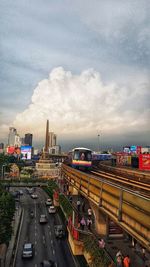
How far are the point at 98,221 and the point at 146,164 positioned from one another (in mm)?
15849

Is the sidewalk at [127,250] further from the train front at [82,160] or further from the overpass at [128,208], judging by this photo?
the train front at [82,160]

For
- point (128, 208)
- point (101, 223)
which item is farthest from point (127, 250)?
point (128, 208)

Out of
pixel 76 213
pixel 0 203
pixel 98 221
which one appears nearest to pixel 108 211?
pixel 98 221

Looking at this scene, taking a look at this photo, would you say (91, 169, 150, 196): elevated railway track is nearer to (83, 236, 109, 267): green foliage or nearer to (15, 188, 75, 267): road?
(83, 236, 109, 267): green foliage

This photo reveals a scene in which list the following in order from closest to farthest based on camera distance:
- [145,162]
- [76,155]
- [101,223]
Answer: [101,223] → [145,162] → [76,155]

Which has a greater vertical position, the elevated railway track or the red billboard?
the red billboard

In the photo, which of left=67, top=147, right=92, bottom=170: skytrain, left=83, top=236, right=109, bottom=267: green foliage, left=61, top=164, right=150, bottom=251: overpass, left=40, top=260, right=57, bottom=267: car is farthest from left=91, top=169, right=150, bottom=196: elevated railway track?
left=67, top=147, right=92, bottom=170: skytrain

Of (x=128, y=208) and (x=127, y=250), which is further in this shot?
(x=127, y=250)

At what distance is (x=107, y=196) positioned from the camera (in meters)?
15.1

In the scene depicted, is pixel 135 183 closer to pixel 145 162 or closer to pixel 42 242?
pixel 145 162

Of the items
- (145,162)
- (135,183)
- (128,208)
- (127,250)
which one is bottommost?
(127,250)

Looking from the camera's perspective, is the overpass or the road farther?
the road

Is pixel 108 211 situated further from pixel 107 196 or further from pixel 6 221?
pixel 6 221

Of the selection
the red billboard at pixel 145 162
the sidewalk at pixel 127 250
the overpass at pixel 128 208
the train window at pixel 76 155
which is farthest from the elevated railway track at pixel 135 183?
the train window at pixel 76 155
